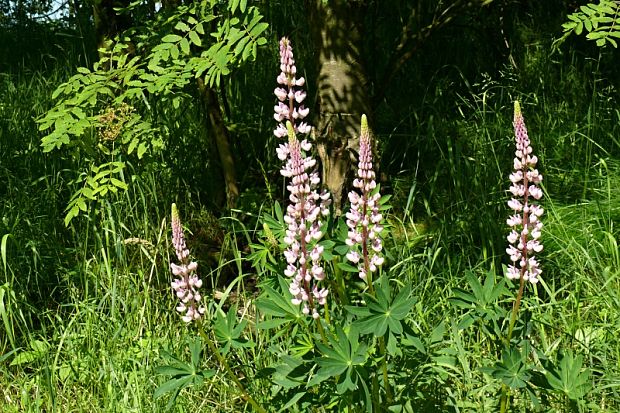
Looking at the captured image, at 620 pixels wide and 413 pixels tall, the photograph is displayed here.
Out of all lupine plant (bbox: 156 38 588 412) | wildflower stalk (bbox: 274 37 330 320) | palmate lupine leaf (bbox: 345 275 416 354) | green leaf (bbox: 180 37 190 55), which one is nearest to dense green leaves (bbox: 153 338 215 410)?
lupine plant (bbox: 156 38 588 412)

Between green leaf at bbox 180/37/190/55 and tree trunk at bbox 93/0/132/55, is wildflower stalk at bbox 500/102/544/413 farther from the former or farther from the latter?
tree trunk at bbox 93/0/132/55

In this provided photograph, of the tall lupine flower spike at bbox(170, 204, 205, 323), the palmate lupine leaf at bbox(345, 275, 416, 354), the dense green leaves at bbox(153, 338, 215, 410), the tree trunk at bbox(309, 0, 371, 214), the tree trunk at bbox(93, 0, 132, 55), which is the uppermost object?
the tree trunk at bbox(93, 0, 132, 55)

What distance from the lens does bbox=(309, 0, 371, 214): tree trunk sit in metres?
3.63

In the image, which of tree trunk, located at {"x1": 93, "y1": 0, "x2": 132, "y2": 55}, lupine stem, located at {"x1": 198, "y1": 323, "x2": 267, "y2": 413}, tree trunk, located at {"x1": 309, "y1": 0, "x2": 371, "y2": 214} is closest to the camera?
lupine stem, located at {"x1": 198, "y1": 323, "x2": 267, "y2": 413}

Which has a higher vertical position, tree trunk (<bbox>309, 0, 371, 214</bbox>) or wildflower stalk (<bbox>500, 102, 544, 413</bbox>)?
tree trunk (<bbox>309, 0, 371, 214</bbox>)

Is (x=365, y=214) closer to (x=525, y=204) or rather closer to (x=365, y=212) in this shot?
(x=365, y=212)

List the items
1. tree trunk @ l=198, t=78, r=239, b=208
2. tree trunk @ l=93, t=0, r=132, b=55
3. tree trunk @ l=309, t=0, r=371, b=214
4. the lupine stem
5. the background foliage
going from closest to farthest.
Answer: the lupine stem
the background foliage
tree trunk @ l=309, t=0, r=371, b=214
tree trunk @ l=198, t=78, r=239, b=208
tree trunk @ l=93, t=0, r=132, b=55

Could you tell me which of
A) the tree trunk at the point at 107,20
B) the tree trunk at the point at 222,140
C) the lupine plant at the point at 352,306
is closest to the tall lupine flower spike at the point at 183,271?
the lupine plant at the point at 352,306

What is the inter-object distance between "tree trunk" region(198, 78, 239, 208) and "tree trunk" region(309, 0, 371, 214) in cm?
60

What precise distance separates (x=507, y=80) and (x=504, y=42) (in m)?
0.32

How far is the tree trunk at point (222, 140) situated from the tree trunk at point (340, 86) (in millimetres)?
603

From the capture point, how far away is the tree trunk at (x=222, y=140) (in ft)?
13.0

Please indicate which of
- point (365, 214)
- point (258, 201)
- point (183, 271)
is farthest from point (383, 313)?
point (258, 201)

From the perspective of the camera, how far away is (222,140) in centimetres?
405
